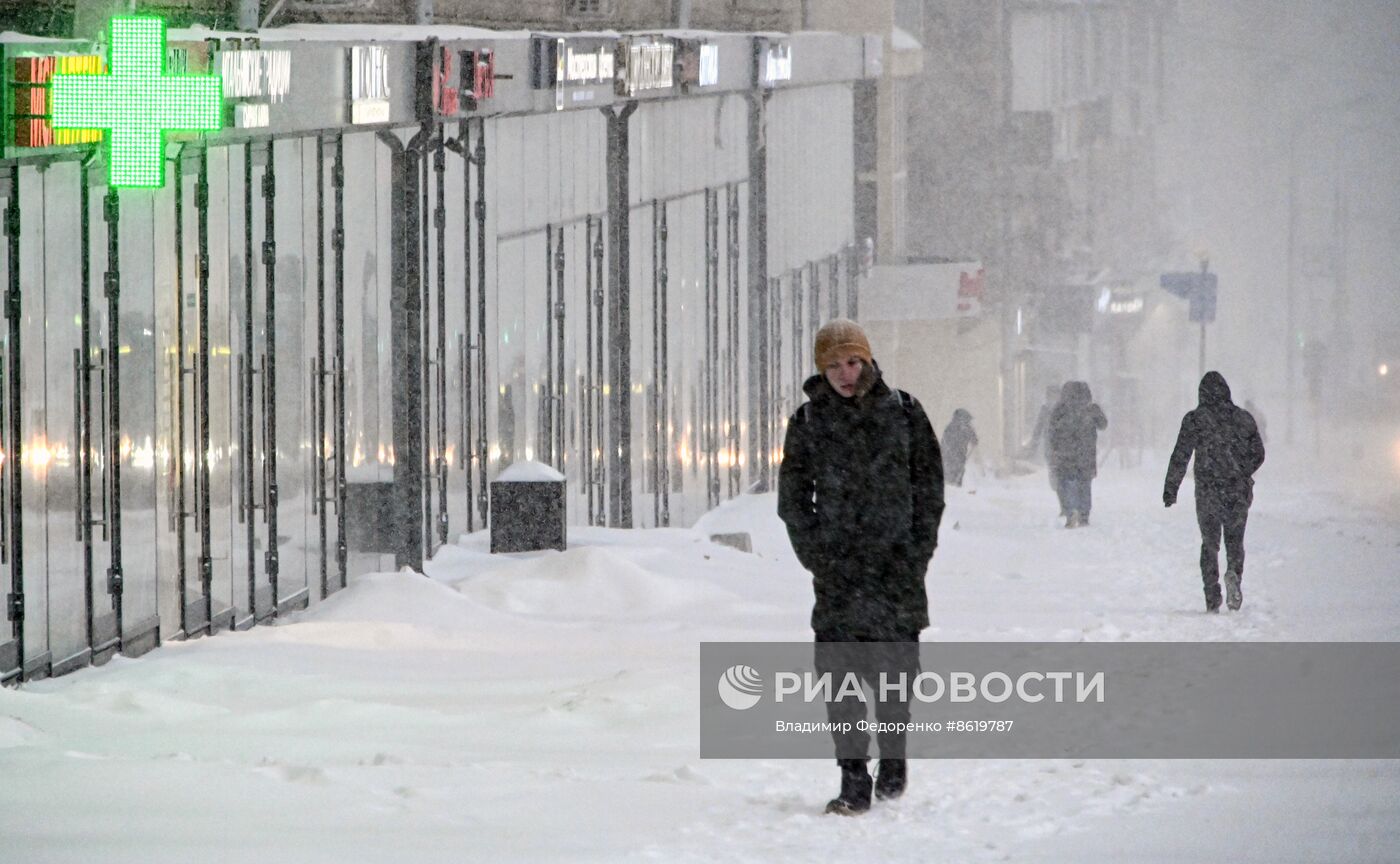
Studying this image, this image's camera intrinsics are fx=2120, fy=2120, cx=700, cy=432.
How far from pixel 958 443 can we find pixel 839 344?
28296mm

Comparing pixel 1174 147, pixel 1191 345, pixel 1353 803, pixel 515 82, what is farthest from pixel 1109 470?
pixel 1174 147

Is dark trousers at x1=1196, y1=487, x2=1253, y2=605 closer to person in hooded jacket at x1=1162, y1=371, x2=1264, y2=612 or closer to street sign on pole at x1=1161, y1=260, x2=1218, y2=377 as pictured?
person in hooded jacket at x1=1162, y1=371, x2=1264, y2=612

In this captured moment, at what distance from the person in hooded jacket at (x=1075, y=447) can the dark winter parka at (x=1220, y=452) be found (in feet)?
31.7

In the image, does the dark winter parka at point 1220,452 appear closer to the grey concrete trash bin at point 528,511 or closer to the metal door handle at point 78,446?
the grey concrete trash bin at point 528,511

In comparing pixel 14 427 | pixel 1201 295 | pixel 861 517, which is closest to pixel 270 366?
pixel 14 427

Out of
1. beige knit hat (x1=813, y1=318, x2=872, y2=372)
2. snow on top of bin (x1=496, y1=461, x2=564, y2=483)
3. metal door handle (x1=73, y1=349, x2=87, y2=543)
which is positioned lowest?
snow on top of bin (x1=496, y1=461, x2=564, y2=483)

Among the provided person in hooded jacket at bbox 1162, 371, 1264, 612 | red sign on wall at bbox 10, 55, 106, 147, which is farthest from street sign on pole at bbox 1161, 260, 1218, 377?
red sign on wall at bbox 10, 55, 106, 147

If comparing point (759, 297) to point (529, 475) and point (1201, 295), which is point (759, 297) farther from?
point (529, 475)

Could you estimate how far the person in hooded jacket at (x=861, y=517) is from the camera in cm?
692

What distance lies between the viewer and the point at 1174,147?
13050 cm

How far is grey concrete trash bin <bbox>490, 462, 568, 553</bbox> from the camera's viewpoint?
1650 centimetres

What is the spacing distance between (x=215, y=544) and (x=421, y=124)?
15.6 feet

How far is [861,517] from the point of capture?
695 cm

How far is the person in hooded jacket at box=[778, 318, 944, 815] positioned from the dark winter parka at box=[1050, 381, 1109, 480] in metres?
17.7
